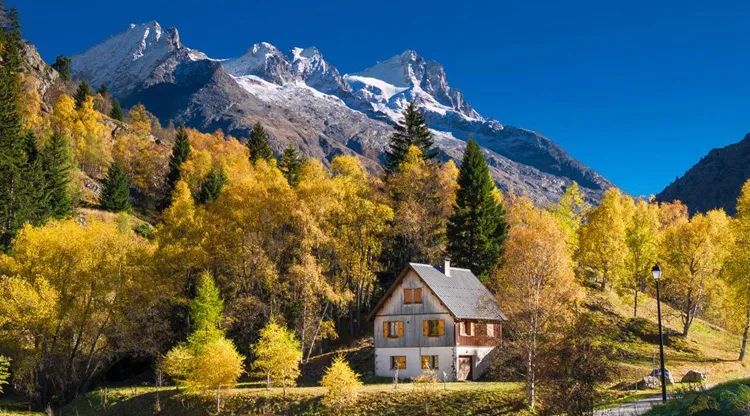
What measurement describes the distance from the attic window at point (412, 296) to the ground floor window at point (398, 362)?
14.6ft

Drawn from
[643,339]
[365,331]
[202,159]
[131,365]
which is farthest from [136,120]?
[643,339]

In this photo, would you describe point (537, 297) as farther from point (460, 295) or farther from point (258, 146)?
point (258, 146)

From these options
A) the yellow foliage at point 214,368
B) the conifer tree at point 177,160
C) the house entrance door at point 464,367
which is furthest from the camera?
the conifer tree at point 177,160

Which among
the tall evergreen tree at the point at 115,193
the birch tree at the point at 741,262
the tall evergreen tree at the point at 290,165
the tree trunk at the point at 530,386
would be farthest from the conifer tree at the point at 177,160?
the birch tree at the point at 741,262

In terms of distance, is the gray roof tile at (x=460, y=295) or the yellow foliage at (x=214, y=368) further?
the gray roof tile at (x=460, y=295)

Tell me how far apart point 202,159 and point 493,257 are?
201 ft

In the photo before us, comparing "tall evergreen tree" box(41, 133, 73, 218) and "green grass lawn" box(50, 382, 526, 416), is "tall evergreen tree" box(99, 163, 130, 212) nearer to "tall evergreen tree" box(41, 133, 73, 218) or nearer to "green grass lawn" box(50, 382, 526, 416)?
"tall evergreen tree" box(41, 133, 73, 218)

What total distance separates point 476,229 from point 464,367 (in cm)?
1681

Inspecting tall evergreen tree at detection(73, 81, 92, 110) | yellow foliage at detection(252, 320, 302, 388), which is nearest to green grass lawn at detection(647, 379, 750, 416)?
yellow foliage at detection(252, 320, 302, 388)

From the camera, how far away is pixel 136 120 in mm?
135875

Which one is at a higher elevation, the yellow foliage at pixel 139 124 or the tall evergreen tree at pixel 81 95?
the tall evergreen tree at pixel 81 95

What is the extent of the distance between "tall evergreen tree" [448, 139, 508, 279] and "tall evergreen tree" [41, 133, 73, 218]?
46.6 meters

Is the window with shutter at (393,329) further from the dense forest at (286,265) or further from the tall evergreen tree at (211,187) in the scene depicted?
the tall evergreen tree at (211,187)

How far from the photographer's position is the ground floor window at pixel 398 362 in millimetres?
53469
